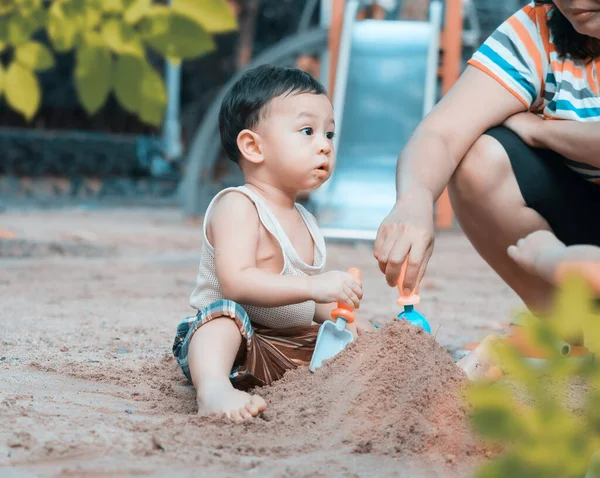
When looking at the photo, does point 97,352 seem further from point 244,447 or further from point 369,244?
point 369,244

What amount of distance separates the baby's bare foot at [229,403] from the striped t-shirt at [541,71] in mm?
1095

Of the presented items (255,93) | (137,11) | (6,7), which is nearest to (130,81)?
(137,11)

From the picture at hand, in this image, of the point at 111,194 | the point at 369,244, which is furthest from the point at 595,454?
the point at 111,194

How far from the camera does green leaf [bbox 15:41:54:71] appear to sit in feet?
13.0

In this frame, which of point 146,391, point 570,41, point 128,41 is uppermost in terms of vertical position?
point 570,41

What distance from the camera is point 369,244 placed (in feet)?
20.5

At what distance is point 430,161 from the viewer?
2012 millimetres

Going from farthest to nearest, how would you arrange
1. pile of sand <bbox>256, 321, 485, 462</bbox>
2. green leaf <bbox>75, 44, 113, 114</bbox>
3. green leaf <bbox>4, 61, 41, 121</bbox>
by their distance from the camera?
1. green leaf <bbox>4, 61, 41, 121</bbox>
2. green leaf <bbox>75, 44, 113, 114</bbox>
3. pile of sand <bbox>256, 321, 485, 462</bbox>

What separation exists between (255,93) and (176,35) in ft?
6.05

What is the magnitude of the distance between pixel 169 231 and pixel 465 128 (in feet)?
16.4

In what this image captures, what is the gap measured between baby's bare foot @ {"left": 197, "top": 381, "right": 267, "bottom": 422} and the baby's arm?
0.74 feet

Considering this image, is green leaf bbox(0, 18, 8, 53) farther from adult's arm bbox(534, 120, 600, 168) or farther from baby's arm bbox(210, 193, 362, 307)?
adult's arm bbox(534, 120, 600, 168)

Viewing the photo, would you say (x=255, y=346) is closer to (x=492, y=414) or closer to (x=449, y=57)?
(x=492, y=414)

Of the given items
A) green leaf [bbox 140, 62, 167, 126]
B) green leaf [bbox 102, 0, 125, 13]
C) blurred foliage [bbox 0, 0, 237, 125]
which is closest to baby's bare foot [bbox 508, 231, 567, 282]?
blurred foliage [bbox 0, 0, 237, 125]
